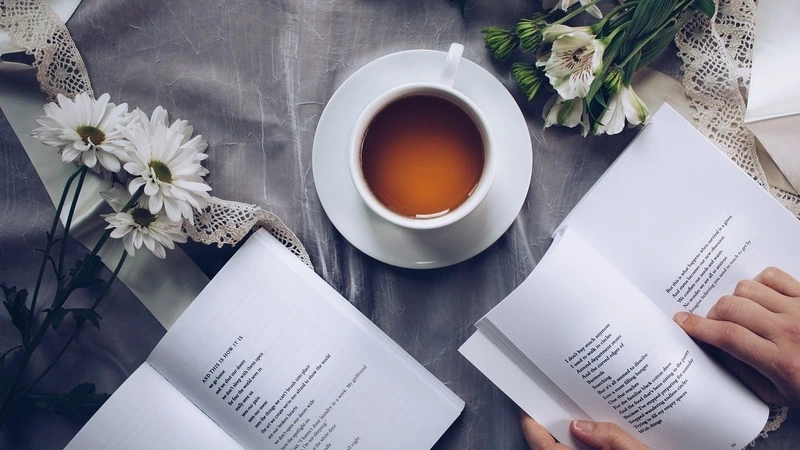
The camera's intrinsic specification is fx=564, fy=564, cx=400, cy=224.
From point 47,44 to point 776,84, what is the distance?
3.03 feet

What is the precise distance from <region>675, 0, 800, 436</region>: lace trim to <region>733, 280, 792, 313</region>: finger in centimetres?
11

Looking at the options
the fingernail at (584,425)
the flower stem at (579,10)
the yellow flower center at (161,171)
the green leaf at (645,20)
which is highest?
the green leaf at (645,20)

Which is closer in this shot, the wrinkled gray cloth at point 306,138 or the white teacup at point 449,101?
the white teacup at point 449,101

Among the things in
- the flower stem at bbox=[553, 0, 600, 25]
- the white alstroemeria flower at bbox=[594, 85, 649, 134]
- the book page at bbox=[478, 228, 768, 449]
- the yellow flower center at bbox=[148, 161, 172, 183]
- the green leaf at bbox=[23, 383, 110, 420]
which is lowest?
the green leaf at bbox=[23, 383, 110, 420]

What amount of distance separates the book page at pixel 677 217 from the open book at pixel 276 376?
0.30 m

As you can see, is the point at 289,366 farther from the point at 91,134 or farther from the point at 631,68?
the point at 631,68

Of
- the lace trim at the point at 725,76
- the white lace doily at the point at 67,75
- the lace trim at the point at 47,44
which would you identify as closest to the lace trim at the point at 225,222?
the white lace doily at the point at 67,75

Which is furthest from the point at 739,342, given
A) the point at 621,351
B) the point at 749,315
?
the point at 621,351

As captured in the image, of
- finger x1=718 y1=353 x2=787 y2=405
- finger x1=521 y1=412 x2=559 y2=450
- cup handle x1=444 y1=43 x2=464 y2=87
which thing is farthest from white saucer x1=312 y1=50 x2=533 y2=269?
finger x1=718 y1=353 x2=787 y2=405

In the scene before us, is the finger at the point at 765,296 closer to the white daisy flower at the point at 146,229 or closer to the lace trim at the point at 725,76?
the lace trim at the point at 725,76

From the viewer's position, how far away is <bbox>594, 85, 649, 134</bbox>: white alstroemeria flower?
686mm

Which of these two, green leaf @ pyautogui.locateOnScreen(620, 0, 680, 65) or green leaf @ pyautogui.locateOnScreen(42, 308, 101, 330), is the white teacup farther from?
green leaf @ pyautogui.locateOnScreen(42, 308, 101, 330)

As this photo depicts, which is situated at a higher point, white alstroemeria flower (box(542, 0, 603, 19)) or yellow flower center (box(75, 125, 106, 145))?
white alstroemeria flower (box(542, 0, 603, 19))

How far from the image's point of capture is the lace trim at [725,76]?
2.36ft
